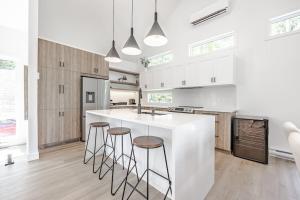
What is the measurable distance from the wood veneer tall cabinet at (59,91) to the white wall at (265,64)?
3.82 m

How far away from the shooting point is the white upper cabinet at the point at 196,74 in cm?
328

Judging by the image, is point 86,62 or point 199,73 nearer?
point 199,73

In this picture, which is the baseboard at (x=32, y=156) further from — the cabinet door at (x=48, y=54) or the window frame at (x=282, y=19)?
the window frame at (x=282, y=19)

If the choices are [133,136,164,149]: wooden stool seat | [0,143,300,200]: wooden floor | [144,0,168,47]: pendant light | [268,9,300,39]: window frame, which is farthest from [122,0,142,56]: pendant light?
[268,9,300,39]: window frame

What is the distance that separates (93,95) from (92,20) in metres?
2.10

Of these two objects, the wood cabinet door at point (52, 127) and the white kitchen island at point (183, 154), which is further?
the wood cabinet door at point (52, 127)

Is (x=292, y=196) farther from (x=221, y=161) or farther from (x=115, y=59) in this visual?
(x=115, y=59)

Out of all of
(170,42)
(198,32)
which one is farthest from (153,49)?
(198,32)

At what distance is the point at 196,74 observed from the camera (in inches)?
151

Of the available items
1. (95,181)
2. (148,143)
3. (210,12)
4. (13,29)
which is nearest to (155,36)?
(148,143)

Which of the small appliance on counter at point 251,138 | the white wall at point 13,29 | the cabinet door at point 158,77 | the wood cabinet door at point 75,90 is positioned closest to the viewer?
the small appliance on counter at point 251,138

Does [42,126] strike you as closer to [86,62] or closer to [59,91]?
[59,91]

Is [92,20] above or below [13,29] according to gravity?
above

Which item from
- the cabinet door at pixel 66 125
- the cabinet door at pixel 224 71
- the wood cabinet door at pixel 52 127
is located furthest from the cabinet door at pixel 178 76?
A: the wood cabinet door at pixel 52 127
